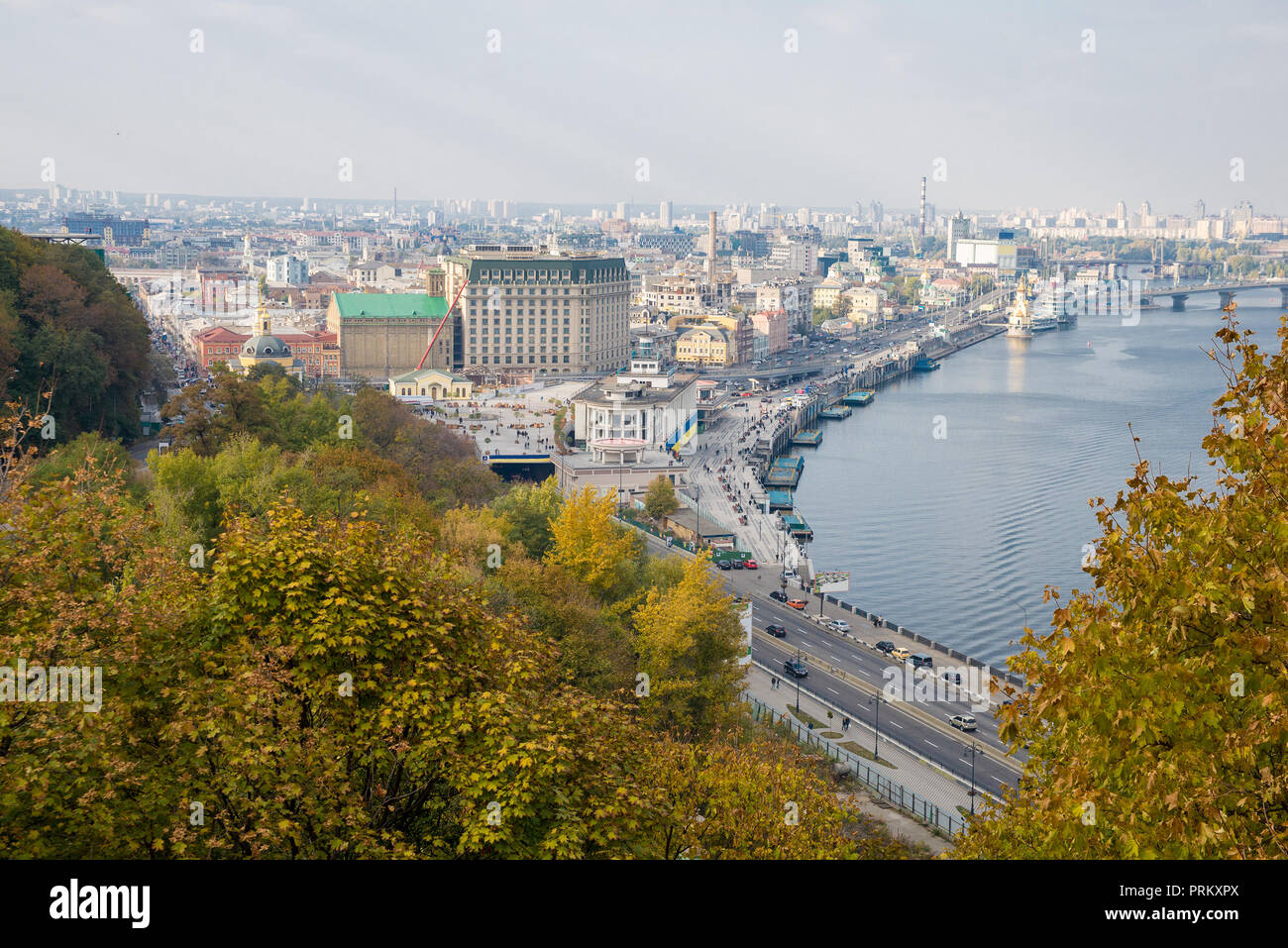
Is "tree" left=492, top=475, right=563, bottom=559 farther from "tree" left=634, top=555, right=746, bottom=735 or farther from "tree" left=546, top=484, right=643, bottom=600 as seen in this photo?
"tree" left=634, top=555, right=746, bottom=735

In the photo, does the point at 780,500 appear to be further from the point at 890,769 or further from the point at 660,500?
the point at 890,769

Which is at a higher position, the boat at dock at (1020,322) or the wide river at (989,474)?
the boat at dock at (1020,322)

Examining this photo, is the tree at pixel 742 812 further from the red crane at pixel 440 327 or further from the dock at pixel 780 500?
the red crane at pixel 440 327

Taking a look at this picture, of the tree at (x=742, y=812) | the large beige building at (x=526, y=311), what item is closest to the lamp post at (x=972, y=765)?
the tree at (x=742, y=812)

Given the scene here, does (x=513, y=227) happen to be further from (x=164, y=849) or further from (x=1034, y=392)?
(x=164, y=849)
